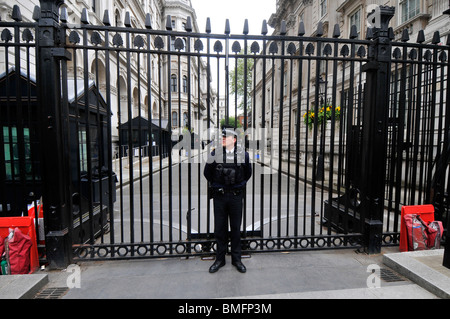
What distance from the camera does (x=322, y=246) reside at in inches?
166

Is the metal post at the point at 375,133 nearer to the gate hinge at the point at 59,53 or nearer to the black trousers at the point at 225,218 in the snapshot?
the black trousers at the point at 225,218

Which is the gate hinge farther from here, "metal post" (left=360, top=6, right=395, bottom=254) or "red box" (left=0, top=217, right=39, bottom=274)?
"metal post" (left=360, top=6, right=395, bottom=254)

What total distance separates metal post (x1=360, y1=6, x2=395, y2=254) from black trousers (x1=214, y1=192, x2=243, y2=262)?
2.15 meters

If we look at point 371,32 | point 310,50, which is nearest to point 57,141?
point 310,50

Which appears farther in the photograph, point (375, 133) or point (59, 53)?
point (375, 133)

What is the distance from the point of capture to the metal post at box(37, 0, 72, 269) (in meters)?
3.42

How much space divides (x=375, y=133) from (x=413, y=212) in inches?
59.3

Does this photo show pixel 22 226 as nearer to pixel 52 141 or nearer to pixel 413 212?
pixel 52 141

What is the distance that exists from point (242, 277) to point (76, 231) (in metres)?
2.75

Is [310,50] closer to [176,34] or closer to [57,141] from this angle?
[176,34]

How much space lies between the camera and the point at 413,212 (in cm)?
420

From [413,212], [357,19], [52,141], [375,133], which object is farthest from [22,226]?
[357,19]

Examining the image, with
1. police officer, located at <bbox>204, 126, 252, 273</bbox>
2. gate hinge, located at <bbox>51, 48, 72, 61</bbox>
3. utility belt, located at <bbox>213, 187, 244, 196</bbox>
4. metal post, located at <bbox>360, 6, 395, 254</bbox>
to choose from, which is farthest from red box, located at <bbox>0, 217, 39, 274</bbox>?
metal post, located at <bbox>360, 6, 395, 254</bbox>

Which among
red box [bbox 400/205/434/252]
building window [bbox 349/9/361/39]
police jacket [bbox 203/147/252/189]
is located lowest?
red box [bbox 400/205/434/252]
